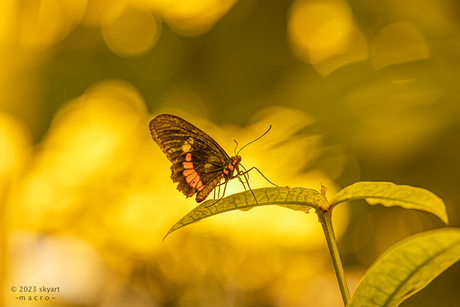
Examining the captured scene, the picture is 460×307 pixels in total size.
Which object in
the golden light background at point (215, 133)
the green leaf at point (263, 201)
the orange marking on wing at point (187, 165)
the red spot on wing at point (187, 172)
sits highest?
the golden light background at point (215, 133)

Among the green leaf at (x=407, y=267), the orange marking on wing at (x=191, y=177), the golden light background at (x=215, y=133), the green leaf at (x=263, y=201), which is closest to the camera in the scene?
the green leaf at (x=407, y=267)

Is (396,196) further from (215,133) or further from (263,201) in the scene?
(215,133)

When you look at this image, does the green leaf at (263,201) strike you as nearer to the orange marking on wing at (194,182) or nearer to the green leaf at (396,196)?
the green leaf at (396,196)

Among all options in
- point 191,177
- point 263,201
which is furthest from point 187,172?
point 263,201

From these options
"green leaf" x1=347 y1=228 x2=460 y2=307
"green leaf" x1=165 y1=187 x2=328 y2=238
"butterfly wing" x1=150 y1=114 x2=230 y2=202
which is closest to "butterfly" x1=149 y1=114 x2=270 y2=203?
"butterfly wing" x1=150 y1=114 x2=230 y2=202

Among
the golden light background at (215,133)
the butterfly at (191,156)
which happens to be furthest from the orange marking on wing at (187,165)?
the golden light background at (215,133)

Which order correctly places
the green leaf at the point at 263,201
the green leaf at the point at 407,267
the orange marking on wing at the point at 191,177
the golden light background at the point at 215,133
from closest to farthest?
the green leaf at the point at 407,267 < the green leaf at the point at 263,201 < the orange marking on wing at the point at 191,177 < the golden light background at the point at 215,133
